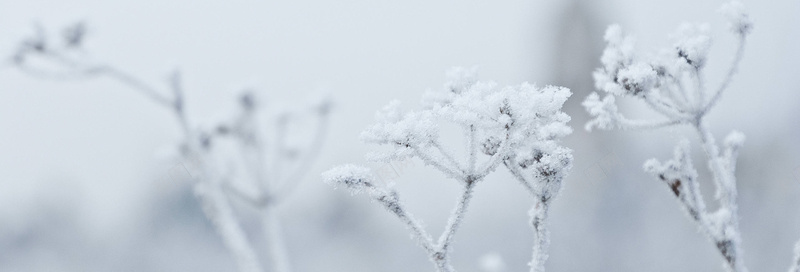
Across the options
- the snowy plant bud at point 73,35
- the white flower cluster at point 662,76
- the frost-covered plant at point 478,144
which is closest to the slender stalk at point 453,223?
the frost-covered plant at point 478,144

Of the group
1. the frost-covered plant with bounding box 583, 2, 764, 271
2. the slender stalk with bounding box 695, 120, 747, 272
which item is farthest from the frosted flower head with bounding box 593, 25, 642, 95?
the slender stalk with bounding box 695, 120, 747, 272

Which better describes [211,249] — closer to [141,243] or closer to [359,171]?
[141,243]

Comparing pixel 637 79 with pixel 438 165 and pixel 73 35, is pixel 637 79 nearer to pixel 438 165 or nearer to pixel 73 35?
pixel 438 165

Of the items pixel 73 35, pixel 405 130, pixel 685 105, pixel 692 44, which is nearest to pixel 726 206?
pixel 685 105

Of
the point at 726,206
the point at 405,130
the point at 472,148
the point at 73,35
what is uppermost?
the point at 73,35

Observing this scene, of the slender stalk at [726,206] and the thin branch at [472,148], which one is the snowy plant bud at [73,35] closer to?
the thin branch at [472,148]

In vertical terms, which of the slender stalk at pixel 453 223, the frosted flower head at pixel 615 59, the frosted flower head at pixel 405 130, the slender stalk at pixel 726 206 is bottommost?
the slender stalk at pixel 726 206

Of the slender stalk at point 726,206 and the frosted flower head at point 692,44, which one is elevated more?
the frosted flower head at point 692,44

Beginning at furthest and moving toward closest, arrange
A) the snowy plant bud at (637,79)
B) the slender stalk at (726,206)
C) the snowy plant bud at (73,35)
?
the snowy plant bud at (73,35), the snowy plant bud at (637,79), the slender stalk at (726,206)
